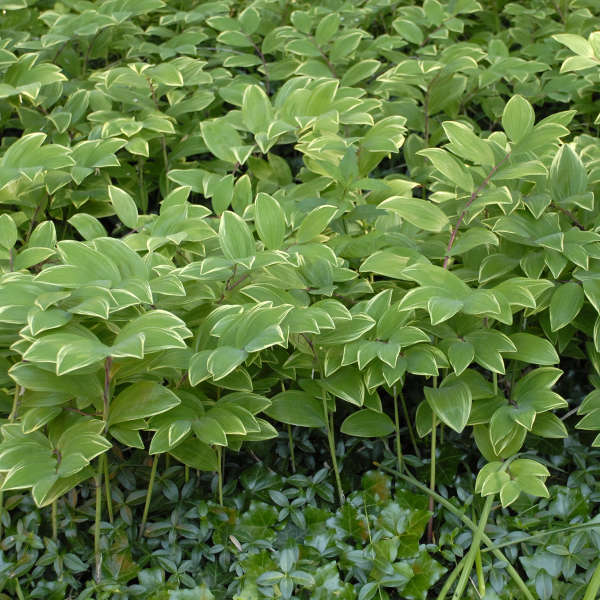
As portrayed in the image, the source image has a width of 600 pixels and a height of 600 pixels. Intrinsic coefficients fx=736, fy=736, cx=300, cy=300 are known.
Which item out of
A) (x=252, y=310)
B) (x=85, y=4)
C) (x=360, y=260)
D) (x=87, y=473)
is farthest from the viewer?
(x=85, y=4)

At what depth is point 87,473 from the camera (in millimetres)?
1460

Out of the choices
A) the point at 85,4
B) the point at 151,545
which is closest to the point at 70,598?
the point at 151,545

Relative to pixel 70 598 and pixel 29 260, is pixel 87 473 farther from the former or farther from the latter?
pixel 29 260

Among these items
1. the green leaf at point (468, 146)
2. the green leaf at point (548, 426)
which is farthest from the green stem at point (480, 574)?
the green leaf at point (468, 146)

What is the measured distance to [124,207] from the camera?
175cm

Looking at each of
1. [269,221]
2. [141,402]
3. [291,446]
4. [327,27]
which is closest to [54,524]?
[141,402]

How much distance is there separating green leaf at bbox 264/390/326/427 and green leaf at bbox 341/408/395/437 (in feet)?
0.21

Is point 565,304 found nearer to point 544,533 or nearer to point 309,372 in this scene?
point 544,533

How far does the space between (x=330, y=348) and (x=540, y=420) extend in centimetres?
48

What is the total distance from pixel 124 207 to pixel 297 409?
0.63m

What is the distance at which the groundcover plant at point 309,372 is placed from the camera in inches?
54.2

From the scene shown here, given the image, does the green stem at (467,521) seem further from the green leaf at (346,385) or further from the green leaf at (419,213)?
the green leaf at (419,213)

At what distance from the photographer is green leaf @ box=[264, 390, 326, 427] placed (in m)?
1.58

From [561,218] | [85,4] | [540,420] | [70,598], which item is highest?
[85,4]
